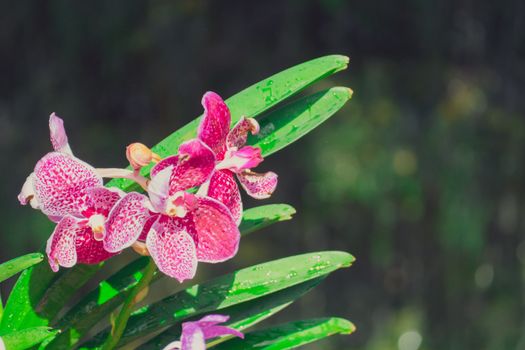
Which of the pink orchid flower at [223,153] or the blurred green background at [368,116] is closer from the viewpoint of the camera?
the pink orchid flower at [223,153]

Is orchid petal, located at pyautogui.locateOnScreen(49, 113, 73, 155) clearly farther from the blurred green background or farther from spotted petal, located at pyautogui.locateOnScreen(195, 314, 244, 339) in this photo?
the blurred green background

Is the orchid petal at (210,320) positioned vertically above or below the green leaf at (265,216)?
below

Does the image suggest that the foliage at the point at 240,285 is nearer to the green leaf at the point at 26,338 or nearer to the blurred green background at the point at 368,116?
the green leaf at the point at 26,338

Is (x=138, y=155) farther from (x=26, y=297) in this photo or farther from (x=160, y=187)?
(x=26, y=297)

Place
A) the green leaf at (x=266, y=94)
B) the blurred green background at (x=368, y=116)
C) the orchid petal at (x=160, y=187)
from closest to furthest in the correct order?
the orchid petal at (x=160, y=187), the green leaf at (x=266, y=94), the blurred green background at (x=368, y=116)

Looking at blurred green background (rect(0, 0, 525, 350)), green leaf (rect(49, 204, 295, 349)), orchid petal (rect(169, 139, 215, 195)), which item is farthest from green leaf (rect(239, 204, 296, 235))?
blurred green background (rect(0, 0, 525, 350))

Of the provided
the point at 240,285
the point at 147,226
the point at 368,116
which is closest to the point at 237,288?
the point at 240,285

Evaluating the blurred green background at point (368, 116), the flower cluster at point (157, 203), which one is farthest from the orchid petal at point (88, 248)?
the blurred green background at point (368, 116)
